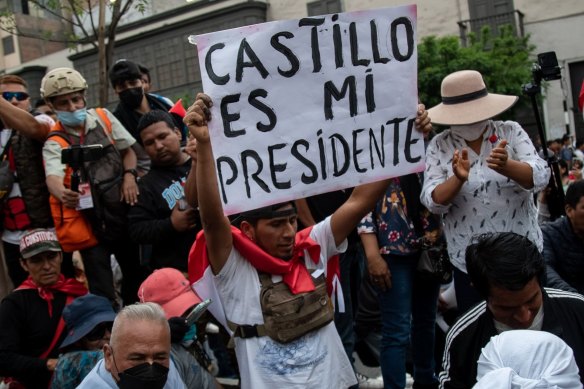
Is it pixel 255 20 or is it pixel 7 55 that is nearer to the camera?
pixel 255 20

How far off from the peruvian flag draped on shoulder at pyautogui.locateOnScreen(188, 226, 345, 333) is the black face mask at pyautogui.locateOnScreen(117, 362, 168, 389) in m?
0.47

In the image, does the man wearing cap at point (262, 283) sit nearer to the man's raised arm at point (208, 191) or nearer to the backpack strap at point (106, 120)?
the man's raised arm at point (208, 191)

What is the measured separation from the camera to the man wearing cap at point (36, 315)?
150 inches

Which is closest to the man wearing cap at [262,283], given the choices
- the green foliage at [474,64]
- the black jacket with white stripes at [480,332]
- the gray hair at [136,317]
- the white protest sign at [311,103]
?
the white protest sign at [311,103]

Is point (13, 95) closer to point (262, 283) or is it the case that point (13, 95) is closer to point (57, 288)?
point (57, 288)

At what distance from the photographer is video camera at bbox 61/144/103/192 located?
4.21 meters

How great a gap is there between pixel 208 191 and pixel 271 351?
77cm

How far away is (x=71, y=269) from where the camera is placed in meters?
4.68

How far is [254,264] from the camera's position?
305cm

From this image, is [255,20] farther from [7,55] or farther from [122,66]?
[122,66]

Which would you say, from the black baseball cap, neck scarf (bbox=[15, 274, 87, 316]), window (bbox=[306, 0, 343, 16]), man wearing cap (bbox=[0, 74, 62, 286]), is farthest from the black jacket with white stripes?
window (bbox=[306, 0, 343, 16])

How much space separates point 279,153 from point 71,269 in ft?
8.07

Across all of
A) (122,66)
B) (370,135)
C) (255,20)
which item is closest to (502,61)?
(255,20)

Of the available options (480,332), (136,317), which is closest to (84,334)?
(136,317)
